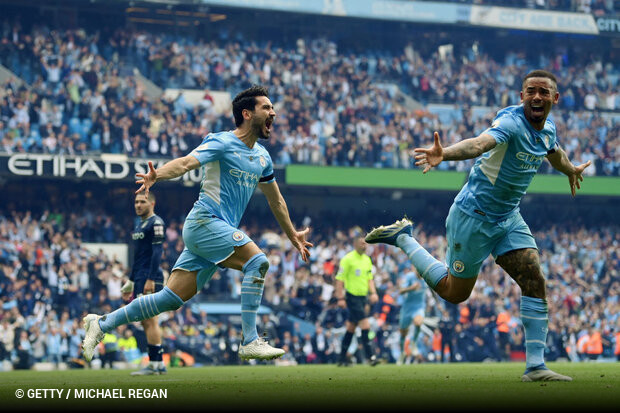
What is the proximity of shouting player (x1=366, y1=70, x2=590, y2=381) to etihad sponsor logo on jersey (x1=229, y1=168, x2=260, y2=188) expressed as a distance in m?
2.08

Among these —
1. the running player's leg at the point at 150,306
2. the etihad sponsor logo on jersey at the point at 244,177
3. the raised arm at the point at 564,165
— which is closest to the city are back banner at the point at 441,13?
the etihad sponsor logo on jersey at the point at 244,177

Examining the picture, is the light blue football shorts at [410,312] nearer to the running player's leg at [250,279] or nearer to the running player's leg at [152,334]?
the running player's leg at [152,334]

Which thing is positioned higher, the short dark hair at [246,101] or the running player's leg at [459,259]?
the short dark hair at [246,101]

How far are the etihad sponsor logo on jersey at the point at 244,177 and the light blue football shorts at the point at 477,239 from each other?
82.4 inches

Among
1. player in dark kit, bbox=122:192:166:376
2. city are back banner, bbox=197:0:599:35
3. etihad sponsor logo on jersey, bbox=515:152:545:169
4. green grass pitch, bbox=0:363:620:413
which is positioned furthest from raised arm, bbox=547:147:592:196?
city are back banner, bbox=197:0:599:35

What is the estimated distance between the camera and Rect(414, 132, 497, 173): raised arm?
7.64 metres

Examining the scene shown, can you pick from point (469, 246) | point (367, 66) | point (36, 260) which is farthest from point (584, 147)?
point (469, 246)

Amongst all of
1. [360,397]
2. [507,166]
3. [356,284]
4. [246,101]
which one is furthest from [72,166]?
[360,397]

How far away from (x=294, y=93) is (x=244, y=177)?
22946 mm

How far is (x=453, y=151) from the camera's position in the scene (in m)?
7.89

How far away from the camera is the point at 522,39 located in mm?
39594

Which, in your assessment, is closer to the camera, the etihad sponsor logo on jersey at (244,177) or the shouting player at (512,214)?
the shouting player at (512,214)

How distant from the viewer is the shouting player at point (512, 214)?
888 centimetres

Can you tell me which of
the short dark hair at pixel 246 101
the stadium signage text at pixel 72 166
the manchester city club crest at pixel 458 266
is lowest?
the manchester city club crest at pixel 458 266
